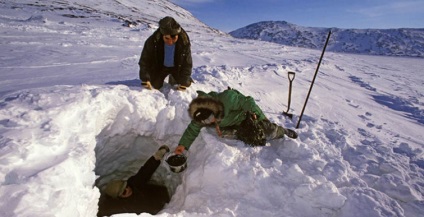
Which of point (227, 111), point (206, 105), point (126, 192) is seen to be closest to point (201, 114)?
point (206, 105)

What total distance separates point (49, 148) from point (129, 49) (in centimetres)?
949

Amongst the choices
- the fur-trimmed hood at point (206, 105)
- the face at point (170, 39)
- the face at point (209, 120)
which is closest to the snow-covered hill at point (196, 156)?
the face at point (209, 120)

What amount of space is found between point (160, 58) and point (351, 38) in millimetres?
90038

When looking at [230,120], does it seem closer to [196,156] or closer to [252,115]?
[252,115]

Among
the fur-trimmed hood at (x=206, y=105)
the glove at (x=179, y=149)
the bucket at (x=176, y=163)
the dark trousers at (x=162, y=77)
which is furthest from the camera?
the dark trousers at (x=162, y=77)

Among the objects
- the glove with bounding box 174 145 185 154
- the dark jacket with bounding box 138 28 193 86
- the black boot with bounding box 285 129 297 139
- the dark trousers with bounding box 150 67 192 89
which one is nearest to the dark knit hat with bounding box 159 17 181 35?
the dark jacket with bounding box 138 28 193 86

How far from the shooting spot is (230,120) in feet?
12.9

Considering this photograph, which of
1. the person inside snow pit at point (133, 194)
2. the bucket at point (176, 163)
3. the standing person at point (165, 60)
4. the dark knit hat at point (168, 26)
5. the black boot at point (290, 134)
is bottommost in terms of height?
the person inside snow pit at point (133, 194)

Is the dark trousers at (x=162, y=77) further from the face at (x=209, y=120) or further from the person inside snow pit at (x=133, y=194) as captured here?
the face at (x=209, y=120)

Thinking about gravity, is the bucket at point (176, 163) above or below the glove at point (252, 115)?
below

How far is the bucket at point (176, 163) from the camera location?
3561 millimetres

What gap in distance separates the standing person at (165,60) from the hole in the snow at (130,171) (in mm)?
938

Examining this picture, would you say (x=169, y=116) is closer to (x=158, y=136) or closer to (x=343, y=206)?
(x=158, y=136)

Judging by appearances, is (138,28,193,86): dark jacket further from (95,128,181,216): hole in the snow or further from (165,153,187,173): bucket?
(165,153,187,173): bucket
